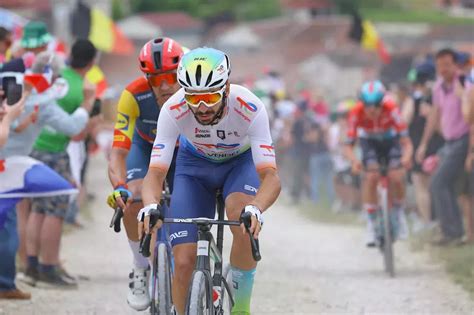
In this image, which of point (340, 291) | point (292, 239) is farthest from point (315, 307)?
point (292, 239)

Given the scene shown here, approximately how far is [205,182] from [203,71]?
1.04 meters

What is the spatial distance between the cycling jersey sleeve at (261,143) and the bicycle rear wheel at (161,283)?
1163mm

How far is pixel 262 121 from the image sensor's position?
7.21 m

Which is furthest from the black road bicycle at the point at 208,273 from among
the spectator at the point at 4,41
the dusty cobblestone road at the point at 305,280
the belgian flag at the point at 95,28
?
the belgian flag at the point at 95,28

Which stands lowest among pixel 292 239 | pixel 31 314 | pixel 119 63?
pixel 31 314

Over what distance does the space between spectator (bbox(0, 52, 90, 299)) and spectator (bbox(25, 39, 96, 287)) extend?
0.77 meters

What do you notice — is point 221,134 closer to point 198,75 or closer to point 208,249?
point 198,75

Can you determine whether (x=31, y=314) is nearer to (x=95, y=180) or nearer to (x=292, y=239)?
(x=292, y=239)

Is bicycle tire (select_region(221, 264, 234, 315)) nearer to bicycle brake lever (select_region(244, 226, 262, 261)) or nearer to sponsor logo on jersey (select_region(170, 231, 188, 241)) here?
sponsor logo on jersey (select_region(170, 231, 188, 241))

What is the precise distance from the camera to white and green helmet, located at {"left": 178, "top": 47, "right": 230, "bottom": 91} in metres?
6.71

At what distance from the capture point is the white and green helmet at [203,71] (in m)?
6.71

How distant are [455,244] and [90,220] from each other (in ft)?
18.4

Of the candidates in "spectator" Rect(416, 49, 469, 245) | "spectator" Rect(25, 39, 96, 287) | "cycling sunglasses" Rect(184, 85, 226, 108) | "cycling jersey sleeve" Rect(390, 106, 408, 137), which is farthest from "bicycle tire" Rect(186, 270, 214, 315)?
"spectator" Rect(416, 49, 469, 245)

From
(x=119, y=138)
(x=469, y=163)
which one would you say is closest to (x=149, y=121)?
(x=119, y=138)
